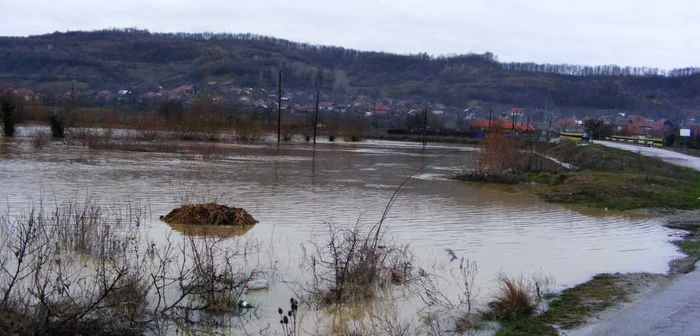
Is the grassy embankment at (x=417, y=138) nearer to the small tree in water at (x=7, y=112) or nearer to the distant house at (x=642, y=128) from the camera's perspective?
the distant house at (x=642, y=128)

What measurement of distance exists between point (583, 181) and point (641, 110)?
181 meters

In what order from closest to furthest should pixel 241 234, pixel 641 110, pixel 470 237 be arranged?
pixel 241 234
pixel 470 237
pixel 641 110

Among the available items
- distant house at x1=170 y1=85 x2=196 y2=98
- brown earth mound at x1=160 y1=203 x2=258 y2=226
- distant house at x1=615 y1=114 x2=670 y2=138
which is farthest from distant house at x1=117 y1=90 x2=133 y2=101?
brown earth mound at x1=160 y1=203 x2=258 y2=226

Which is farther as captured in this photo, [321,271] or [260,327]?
[321,271]

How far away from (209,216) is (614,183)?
61.1 feet

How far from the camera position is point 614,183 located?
2948 centimetres

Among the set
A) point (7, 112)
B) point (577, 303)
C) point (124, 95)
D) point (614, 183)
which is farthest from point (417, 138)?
point (577, 303)

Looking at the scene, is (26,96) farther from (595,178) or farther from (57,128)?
(595,178)

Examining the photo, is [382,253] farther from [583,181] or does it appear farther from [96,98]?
[96,98]

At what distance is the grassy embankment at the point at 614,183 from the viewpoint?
25844 mm

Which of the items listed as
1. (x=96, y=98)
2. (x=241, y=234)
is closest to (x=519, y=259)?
(x=241, y=234)

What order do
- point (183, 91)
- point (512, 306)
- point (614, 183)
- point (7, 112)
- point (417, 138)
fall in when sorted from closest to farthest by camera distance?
point (512, 306), point (614, 183), point (7, 112), point (417, 138), point (183, 91)

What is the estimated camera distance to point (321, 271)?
12.1m

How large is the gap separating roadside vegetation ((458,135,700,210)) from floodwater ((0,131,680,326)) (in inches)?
69.8
